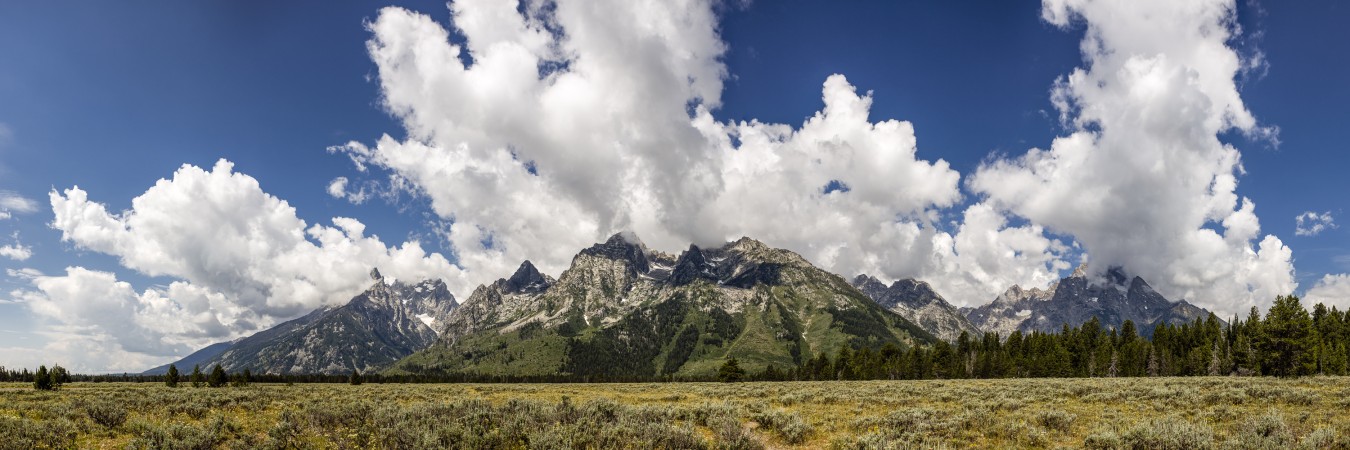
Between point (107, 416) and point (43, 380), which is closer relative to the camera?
point (107, 416)

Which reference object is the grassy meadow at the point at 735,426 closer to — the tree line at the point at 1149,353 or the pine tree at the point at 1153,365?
the tree line at the point at 1149,353

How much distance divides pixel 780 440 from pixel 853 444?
4.47m

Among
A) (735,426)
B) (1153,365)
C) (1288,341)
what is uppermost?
(1288,341)

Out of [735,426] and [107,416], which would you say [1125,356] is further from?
[107,416]

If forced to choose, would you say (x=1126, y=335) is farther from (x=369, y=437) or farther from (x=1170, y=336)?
(x=369, y=437)

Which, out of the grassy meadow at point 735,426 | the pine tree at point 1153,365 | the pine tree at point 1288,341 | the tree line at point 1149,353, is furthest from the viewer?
the pine tree at point 1153,365

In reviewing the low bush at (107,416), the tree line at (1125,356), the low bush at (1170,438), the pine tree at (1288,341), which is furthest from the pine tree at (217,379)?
the pine tree at (1288,341)

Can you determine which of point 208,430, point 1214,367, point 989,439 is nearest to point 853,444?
point 989,439

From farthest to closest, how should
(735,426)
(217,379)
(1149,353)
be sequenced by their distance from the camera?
(1149,353)
(217,379)
(735,426)

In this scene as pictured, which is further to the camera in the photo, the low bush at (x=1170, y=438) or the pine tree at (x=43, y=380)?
the pine tree at (x=43, y=380)

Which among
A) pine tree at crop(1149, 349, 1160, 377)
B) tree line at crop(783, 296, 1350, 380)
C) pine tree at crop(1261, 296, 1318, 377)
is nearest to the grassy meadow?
pine tree at crop(1261, 296, 1318, 377)

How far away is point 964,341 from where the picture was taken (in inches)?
5802

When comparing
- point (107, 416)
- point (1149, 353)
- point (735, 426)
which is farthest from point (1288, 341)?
point (107, 416)

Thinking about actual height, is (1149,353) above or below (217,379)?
above
